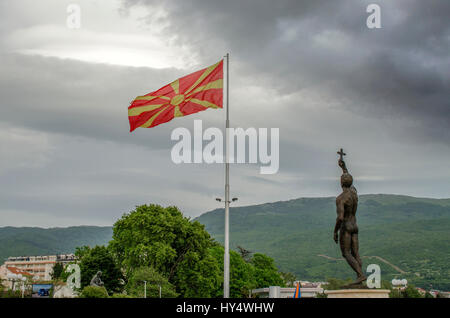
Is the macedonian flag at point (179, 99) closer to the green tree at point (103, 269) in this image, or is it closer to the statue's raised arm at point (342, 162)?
the statue's raised arm at point (342, 162)

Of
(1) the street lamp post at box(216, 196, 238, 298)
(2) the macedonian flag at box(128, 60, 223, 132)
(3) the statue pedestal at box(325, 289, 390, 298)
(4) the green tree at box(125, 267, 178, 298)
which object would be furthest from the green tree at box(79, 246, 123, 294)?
(3) the statue pedestal at box(325, 289, 390, 298)

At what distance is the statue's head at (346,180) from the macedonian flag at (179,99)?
656 cm

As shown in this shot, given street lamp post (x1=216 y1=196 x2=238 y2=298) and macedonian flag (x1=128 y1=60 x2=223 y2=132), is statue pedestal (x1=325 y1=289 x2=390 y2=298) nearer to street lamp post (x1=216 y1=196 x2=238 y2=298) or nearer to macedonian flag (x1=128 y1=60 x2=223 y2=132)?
street lamp post (x1=216 y1=196 x2=238 y2=298)

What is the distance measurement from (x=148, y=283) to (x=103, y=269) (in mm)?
15116

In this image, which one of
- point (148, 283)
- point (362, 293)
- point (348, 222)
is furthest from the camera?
point (148, 283)

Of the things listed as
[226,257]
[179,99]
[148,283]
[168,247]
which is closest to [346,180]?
[226,257]

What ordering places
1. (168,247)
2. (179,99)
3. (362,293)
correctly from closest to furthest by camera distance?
(362,293) → (179,99) → (168,247)

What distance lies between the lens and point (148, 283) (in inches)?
2072

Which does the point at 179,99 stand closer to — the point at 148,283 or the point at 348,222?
the point at 348,222
